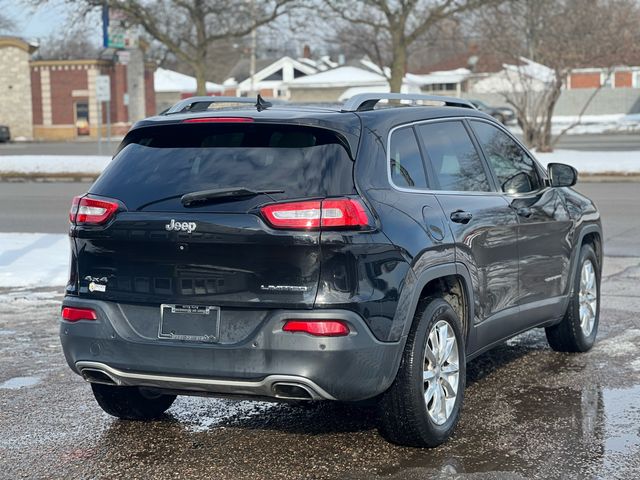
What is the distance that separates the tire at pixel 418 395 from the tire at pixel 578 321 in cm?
222

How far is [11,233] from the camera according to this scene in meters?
15.4

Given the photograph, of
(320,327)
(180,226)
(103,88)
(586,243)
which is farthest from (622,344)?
(103,88)

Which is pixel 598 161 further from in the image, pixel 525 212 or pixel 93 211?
pixel 93 211

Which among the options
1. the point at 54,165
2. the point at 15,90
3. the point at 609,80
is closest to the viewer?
the point at 54,165

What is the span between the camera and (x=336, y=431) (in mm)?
5766

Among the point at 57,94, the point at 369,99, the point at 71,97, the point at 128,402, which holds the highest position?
the point at 57,94

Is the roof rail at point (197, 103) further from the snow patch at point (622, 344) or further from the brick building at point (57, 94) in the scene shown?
the brick building at point (57, 94)

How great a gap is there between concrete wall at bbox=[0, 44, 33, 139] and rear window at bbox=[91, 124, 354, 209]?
68077 millimetres

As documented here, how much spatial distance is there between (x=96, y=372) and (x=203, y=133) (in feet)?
4.32

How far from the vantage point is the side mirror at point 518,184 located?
6.65 metres

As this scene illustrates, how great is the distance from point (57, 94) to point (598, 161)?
48864 mm

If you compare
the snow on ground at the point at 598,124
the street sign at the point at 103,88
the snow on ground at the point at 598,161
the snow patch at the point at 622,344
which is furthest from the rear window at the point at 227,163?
the snow on ground at the point at 598,124

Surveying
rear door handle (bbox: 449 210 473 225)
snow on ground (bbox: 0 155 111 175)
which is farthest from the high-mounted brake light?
snow on ground (bbox: 0 155 111 175)

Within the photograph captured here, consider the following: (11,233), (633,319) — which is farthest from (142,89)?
(633,319)
